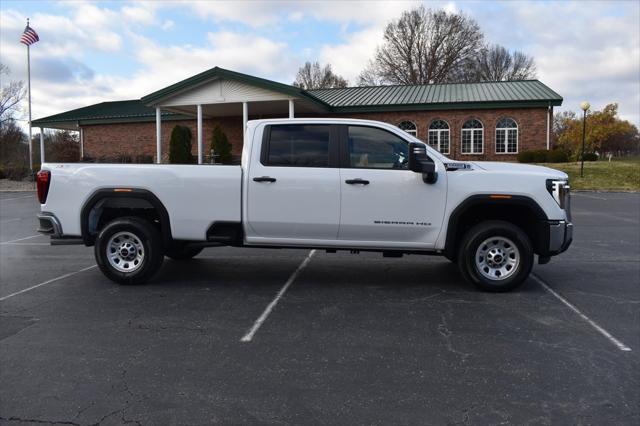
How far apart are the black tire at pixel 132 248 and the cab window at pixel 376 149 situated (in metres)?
2.72

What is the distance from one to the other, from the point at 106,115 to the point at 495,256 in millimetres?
33832

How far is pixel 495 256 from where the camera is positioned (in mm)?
6473

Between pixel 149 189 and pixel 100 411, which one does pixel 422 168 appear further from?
pixel 100 411

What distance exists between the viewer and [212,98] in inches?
1060

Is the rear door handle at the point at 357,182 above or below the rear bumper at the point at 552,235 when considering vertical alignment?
above

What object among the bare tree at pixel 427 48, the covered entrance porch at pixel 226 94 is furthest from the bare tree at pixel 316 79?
the covered entrance porch at pixel 226 94

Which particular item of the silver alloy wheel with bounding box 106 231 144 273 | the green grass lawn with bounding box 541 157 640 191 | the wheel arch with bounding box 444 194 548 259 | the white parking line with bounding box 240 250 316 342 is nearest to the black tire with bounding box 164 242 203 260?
the silver alloy wheel with bounding box 106 231 144 273

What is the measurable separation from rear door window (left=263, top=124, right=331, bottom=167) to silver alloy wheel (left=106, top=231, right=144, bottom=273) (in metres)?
2.04

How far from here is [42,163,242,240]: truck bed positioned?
6.53 metres

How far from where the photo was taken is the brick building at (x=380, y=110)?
87.1 feet

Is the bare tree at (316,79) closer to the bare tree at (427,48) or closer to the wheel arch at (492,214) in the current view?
the bare tree at (427,48)

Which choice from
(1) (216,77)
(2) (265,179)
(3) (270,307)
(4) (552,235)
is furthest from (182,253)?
(1) (216,77)

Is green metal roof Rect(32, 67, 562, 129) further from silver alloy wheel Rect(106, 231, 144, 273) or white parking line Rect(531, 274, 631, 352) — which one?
white parking line Rect(531, 274, 631, 352)

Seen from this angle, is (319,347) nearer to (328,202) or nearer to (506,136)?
(328,202)
